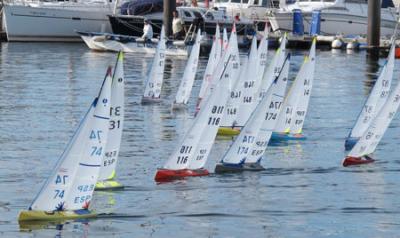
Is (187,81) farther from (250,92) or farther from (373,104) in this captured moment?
(373,104)

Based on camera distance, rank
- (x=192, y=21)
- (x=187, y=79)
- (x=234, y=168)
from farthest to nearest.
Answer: (x=192, y=21) < (x=187, y=79) < (x=234, y=168)

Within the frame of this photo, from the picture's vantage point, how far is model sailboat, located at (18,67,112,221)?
19.8 m

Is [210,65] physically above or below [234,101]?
below

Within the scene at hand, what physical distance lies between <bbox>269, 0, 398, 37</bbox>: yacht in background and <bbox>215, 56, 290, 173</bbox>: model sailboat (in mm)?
46590

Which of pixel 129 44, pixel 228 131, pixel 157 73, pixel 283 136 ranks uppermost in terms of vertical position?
pixel 157 73

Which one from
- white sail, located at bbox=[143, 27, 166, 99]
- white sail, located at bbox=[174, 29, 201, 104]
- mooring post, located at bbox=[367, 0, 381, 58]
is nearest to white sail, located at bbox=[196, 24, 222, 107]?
white sail, located at bbox=[174, 29, 201, 104]

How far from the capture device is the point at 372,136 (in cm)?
2903

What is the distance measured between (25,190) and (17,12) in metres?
47.6

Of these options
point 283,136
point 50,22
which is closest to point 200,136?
point 283,136

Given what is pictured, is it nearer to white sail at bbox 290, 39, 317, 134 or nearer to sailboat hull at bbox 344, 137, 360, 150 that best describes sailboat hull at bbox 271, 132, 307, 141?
white sail at bbox 290, 39, 317, 134

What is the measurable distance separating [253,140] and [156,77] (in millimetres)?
14345

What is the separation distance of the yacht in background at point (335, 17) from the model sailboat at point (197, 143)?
48134 millimetres

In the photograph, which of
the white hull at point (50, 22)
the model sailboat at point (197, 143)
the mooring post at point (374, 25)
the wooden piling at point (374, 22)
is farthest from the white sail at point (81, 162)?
the white hull at point (50, 22)

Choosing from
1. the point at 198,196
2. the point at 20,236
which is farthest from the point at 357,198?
the point at 20,236
